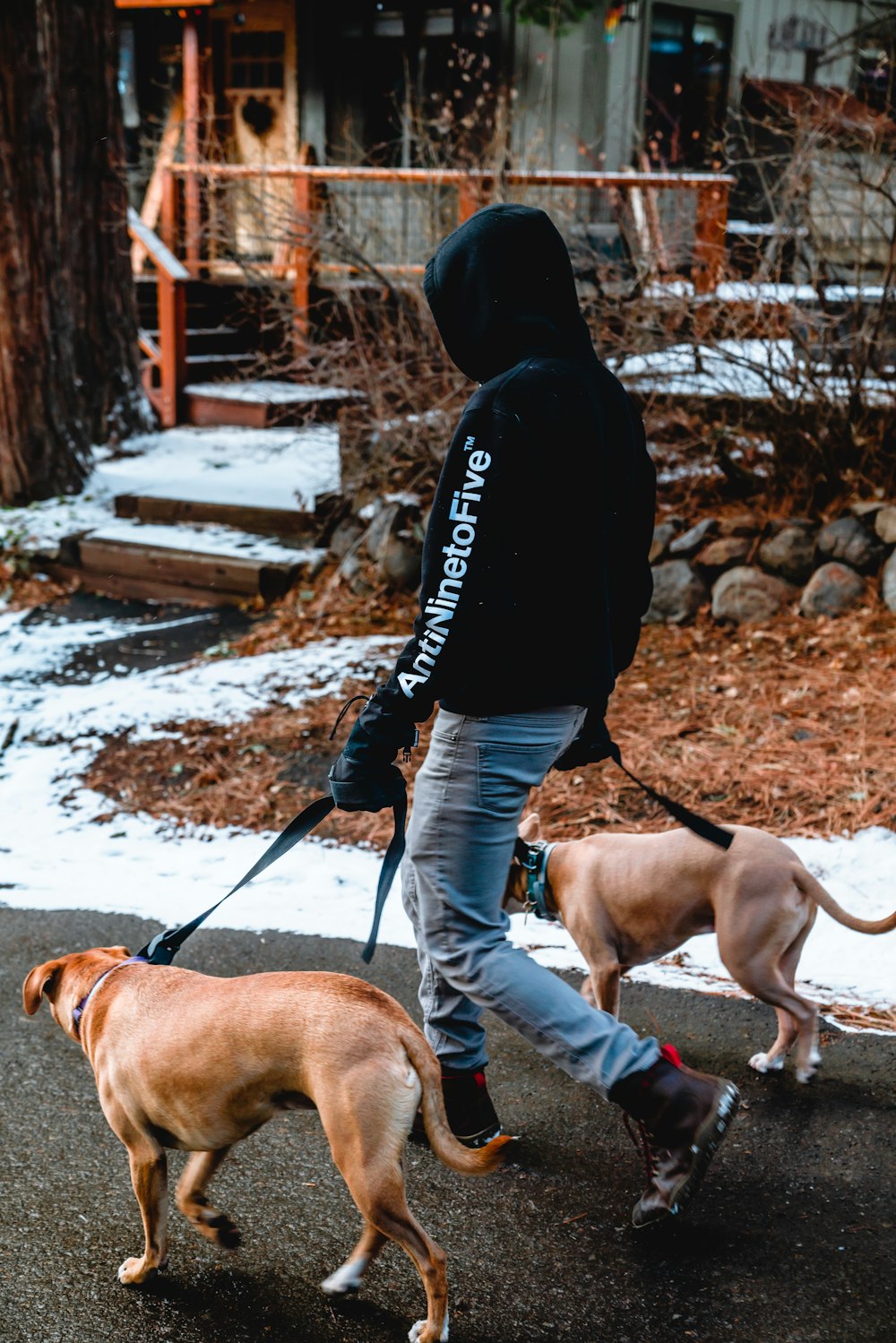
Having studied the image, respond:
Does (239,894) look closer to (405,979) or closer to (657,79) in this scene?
(405,979)

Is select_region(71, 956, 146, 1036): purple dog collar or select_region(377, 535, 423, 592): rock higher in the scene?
select_region(71, 956, 146, 1036): purple dog collar

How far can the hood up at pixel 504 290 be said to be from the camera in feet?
9.44

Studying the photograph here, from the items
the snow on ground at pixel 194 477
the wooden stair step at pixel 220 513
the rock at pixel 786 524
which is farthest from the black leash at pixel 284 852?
the wooden stair step at pixel 220 513

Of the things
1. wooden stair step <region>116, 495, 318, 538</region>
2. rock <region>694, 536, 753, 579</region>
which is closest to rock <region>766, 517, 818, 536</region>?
rock <region>694, 536, 753, 579</region>

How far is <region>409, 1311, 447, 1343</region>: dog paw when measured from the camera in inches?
105

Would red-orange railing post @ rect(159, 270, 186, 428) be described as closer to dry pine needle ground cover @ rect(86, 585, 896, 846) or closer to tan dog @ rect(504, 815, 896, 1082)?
dry pine needle ground cover @ rect(86, 585, 896, 846)

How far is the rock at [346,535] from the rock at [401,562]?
1.92 ft

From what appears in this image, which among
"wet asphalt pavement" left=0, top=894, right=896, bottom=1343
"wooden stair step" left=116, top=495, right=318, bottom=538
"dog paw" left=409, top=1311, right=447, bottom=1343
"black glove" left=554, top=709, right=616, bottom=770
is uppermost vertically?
"black glove" left=554, top=709, right=616, bottom=770

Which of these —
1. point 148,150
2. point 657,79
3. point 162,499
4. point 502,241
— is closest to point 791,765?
point 502,241

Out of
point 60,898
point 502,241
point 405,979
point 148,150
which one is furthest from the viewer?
point 148,150

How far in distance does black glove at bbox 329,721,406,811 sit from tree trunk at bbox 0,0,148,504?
8860 millimetres

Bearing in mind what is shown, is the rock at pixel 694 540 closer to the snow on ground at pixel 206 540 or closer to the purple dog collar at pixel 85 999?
the snow on ground at pixel 206 540

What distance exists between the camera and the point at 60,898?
5.09m

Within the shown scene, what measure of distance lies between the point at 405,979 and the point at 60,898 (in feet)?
5.33
